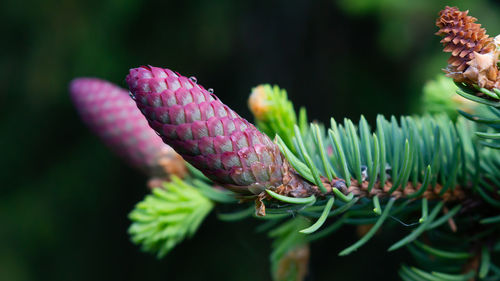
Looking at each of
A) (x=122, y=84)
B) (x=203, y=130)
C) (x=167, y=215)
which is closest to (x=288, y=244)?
(x=167, y=215)

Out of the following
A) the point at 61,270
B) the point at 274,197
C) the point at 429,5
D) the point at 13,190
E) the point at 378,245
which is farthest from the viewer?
the point at 61,270

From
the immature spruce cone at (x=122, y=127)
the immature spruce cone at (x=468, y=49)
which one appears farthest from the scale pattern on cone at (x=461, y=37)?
the immature spruce cone at (x=122, y=127)

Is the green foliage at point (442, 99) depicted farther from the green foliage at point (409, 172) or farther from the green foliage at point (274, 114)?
the green foliage at point (274, 114)

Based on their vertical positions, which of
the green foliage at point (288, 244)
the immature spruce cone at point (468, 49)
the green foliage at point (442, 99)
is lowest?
the green foliage at point (288, 244)

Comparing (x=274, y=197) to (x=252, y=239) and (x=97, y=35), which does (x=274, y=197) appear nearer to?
(x=252, y=239)

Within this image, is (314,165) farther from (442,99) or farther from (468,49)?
(442,99)

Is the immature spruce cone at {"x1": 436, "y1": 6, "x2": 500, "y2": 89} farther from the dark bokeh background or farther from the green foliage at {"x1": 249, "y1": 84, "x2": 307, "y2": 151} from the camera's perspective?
the dark bokeh background

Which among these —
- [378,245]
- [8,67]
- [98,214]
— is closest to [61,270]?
[98,214]
